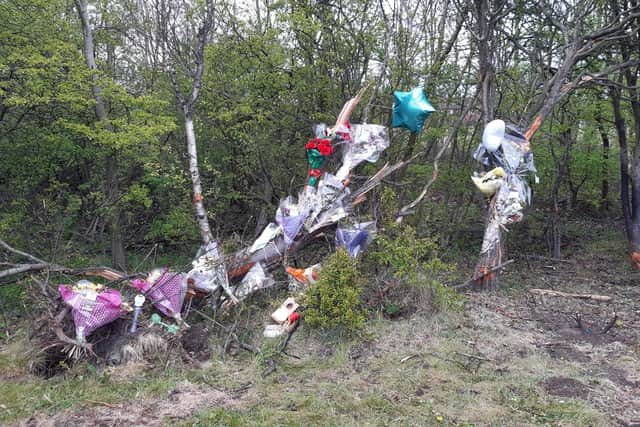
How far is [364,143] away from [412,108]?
2.41 feet

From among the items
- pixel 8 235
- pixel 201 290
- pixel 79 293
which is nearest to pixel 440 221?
pixel 201 290

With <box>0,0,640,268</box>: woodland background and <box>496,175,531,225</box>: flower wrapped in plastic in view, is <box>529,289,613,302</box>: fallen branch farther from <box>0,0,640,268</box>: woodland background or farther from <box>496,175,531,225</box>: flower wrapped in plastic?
<box>0,0,640,268</box>: woodland background

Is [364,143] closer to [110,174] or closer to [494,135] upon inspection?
[494,135]

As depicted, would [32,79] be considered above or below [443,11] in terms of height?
below

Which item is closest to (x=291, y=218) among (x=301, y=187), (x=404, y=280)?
(x=404, y=280)

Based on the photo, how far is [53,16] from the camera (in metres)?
6.79

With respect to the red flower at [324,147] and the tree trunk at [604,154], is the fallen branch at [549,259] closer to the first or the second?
the tree trunk at [604,154]

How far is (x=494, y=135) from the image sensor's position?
18.1 feet

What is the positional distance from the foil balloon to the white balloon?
72cm

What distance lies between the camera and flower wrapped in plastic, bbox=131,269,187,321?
4.47 metres

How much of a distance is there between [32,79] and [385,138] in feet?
14.8

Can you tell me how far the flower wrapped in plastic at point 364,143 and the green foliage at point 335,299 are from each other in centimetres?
169

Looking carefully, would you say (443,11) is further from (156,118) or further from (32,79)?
(32,79)

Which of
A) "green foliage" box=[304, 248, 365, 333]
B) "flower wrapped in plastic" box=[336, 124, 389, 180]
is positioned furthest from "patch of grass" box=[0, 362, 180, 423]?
"flower wrapped in plastic" box=[336, 124, 389, 180]
